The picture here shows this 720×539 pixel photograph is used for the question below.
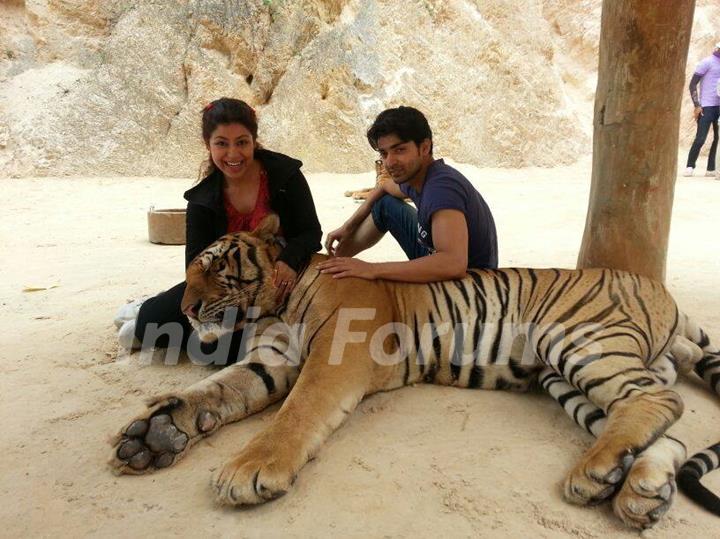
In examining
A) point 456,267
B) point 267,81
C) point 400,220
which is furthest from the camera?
point 267,81

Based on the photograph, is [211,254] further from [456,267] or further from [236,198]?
[456,267]

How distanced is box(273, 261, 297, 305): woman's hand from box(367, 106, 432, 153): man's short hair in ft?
2.61

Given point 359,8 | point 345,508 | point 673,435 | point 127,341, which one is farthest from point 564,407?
point 359,8

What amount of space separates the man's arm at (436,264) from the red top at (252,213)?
416 millimetres

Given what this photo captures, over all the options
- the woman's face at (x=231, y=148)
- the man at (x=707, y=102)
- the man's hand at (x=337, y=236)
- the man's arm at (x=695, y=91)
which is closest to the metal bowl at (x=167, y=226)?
the man's hand at (x=337, y=236)

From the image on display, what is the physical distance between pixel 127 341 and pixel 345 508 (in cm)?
165

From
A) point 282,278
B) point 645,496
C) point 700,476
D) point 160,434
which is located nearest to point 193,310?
point 282,278

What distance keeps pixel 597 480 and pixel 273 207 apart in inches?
70.1

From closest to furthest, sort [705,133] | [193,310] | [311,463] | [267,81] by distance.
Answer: [311,463] < [193,310] < [705,133] < [267,81]

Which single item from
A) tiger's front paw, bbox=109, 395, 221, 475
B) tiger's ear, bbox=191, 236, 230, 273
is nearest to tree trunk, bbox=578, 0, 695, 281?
tiger's ear, bbox=191, 236, 230, 273

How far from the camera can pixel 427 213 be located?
2.54 metres

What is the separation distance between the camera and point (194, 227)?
263cm

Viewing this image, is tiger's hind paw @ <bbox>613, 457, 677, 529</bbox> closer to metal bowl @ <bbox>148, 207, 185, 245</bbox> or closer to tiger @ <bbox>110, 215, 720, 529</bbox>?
tiger @ <bbox>110, 215, 720, 529</bbox>

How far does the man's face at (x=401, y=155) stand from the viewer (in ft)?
8.77
